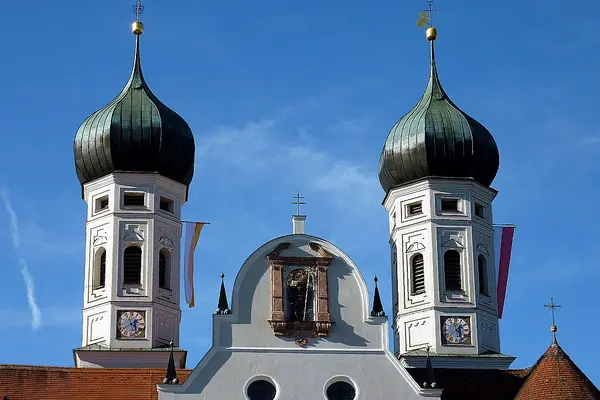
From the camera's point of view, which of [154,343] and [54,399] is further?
[154,343]

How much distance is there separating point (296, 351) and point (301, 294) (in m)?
1.52

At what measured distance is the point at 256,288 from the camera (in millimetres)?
41344

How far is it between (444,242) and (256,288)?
791cm

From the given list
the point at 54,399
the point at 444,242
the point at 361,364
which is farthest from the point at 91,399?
the point at 444,242

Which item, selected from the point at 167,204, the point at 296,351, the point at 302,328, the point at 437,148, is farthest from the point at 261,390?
the point at 437,148

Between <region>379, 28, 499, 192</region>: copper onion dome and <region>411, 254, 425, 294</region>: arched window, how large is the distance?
2512mm

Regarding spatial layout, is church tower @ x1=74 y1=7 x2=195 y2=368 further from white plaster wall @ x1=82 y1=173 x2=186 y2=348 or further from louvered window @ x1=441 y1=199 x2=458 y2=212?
louvered window @ x1=441 y1=199 x2=458 y2=212

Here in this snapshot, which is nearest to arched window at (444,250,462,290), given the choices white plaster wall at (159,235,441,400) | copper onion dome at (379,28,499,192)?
copper onion dome at (379,28,499,192)

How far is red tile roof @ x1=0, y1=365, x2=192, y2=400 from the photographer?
140 ft

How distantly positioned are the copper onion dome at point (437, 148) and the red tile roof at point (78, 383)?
9.55 meters

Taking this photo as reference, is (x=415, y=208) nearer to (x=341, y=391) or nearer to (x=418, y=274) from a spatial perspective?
(x=418, y=274)

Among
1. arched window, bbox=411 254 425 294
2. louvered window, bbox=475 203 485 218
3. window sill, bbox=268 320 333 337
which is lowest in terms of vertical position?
window sill, bbox=268 320 333 337

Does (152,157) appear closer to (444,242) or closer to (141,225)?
(141,225)

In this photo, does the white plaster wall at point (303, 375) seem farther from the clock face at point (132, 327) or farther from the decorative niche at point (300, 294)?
the clock face at point (132, 327)
